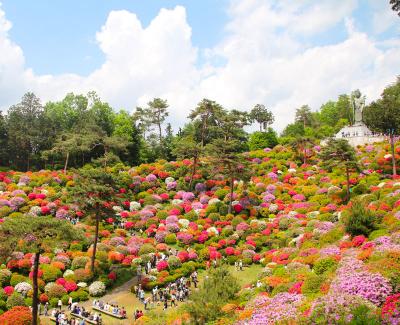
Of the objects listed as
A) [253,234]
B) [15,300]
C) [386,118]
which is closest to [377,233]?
[253,234]

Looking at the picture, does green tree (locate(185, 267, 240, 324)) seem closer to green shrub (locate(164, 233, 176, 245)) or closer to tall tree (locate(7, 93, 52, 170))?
green shrub (locate(164, 233, 176, 245))

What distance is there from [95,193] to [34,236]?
11353mm

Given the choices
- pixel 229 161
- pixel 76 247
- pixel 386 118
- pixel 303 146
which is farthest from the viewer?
pixel 303 146

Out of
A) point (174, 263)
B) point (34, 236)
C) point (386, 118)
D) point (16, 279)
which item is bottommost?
point (174, 263)

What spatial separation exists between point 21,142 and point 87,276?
41.5 meters

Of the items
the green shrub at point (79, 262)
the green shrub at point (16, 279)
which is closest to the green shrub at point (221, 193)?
the green shrub at point (79, 262)

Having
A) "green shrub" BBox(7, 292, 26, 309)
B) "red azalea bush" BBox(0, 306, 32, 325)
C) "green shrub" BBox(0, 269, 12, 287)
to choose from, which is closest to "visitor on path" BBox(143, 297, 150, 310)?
"red azalea bush" BBox(0, 306, 32, 325)

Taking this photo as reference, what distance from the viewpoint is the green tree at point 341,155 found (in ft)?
148

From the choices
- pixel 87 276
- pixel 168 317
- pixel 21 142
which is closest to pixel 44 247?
pixel 168 317

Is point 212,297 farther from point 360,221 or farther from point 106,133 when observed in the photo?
point 106,133

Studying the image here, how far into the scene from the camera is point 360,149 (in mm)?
62938

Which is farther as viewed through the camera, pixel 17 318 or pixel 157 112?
pixel 157 112

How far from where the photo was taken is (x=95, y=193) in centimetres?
3772

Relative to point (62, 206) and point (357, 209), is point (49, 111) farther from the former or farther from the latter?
point (357, 209)
